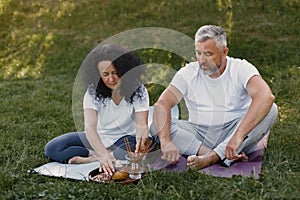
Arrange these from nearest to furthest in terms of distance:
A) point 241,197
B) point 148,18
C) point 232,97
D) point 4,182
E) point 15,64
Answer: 1. point 241,197
2. point 4,182
3. point 232,97
4. point 15,64
5. point 148,18

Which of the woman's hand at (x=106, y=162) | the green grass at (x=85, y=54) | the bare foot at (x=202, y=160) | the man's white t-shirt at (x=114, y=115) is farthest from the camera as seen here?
the man's white t-shirt at (x=114, y=115)

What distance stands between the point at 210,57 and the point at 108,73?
775 millimetres

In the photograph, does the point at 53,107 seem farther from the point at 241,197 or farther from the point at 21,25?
the point at 21,25

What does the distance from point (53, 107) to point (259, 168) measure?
2903 mm

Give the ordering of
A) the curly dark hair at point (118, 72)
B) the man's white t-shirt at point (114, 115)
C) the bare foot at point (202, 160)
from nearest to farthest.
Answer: the bare foot at point (202, 160) < the curly dark hair at point (118, 72) < the man's white t-shirt at point (114, 115)

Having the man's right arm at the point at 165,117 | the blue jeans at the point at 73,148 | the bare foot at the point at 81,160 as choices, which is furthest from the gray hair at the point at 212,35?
the bare foot at the point at 81,160

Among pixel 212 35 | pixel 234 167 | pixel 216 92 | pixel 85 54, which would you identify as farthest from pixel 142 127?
pixel 85 54

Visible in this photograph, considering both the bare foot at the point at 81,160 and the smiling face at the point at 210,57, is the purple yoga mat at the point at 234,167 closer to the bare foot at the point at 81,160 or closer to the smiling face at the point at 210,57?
the bare foot at the point at 81,160

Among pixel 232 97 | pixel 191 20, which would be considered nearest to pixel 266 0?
pixel 191 20

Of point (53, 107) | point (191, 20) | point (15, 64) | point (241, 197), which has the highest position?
point (191, 20)

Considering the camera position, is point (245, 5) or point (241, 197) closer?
point (241, 197)

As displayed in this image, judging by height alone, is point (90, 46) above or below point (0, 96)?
above

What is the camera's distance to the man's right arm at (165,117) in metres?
3.91

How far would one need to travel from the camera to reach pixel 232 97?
4.04 meters
